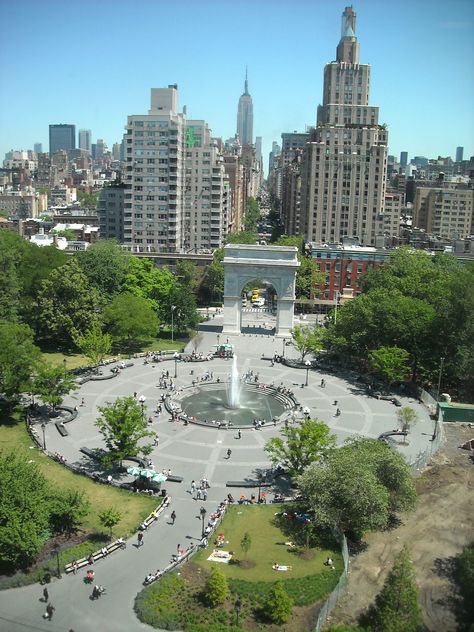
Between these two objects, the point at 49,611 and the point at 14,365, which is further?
the point at 14,365

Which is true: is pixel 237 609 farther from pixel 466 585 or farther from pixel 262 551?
pixel 466 585

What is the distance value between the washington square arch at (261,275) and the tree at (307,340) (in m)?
7.82

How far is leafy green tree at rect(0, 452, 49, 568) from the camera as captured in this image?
3006cm

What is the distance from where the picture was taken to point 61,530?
112ft

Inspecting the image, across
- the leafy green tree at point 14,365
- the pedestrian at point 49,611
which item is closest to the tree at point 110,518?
the pedestrian at point 49,611

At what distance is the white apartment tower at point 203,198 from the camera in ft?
A: 359

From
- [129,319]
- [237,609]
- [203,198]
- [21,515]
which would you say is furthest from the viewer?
[203,198]

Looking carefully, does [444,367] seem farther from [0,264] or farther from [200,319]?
[0,264]

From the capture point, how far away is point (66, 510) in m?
33.2

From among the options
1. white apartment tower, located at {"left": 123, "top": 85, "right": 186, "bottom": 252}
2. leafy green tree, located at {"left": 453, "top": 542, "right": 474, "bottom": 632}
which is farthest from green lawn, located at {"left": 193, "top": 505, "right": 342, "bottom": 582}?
white apartment tower, located at {"left": 123, "top": 85, "right": 186, "bottom": 252}

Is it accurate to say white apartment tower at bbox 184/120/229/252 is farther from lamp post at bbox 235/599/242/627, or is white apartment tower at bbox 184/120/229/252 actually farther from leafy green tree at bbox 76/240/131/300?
lamp post at bbox 235/599/242/627

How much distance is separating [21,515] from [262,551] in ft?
40.1

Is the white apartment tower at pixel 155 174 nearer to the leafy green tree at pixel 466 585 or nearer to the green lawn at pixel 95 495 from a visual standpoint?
the green lawn at pixel 95 495

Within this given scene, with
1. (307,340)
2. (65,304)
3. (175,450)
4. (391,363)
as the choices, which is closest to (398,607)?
(175,450)
